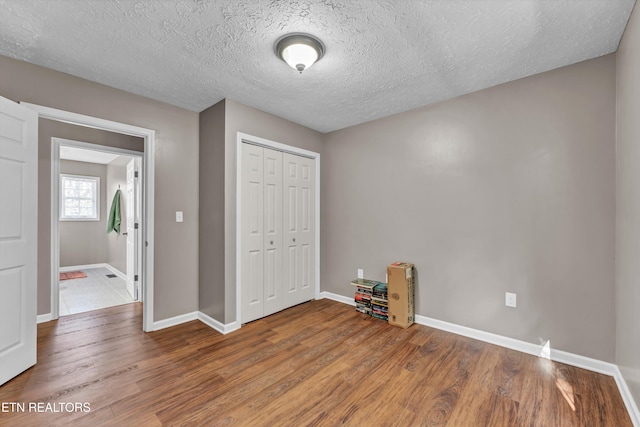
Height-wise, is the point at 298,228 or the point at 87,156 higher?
the point at 87,156

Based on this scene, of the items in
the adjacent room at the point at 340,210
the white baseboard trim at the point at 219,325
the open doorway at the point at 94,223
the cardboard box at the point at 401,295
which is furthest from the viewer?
the open doorway at the point at 94,223

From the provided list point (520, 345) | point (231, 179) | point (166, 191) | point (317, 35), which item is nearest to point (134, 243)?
point (166, 191)

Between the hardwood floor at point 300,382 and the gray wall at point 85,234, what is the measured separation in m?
3.90

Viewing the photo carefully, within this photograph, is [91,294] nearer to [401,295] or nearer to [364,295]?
[364,295]

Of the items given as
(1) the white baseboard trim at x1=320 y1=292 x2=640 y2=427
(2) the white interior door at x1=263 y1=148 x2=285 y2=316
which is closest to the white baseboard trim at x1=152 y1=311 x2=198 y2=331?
(2) the white interior door at x1=263 y1=148 x2=285 y2=316

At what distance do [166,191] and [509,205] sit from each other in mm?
3434

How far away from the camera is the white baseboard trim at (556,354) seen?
69.5 inches

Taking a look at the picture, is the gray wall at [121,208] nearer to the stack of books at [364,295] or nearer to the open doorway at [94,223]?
the open doorway at [94,223]

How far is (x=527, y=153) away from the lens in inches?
97.6

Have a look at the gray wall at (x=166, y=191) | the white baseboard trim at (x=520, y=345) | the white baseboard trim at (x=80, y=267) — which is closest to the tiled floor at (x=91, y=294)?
the gray wall at (x=166, y=191)

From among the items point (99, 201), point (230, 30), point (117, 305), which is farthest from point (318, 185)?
point (99, 201)

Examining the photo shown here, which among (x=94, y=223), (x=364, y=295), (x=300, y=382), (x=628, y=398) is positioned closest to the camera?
(x=628, y=398)

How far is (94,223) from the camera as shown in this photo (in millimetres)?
6336

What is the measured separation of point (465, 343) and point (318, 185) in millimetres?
2577
